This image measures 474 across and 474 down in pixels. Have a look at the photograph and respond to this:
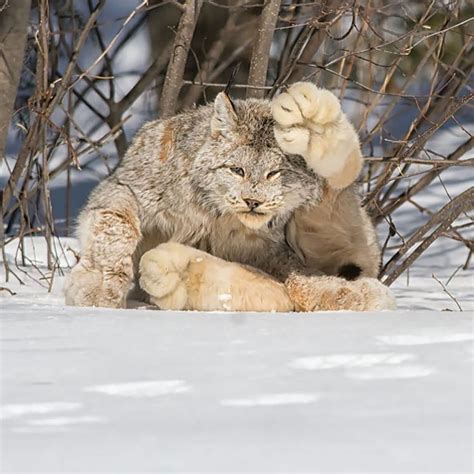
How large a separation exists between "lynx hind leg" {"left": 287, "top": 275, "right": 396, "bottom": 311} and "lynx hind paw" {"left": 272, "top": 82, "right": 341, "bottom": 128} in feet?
1.78

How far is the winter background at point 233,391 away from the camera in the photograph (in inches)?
73.2

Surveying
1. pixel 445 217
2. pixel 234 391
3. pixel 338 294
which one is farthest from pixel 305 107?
pixel 445 217

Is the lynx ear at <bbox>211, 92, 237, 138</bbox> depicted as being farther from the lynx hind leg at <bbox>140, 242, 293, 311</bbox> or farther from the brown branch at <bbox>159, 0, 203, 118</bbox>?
the brown branch at <bbox>159, 0, 203, 118</bbox>

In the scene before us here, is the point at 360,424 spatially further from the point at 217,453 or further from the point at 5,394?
the point at 5,394

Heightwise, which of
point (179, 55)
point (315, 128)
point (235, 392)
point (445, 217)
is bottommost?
point (235, 392)

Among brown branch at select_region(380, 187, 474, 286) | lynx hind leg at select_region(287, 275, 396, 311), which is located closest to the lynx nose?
lynx hind leg at select_region(287, 275, 396, 311)

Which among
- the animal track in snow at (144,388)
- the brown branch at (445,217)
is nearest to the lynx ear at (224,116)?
the brown branch at (445,217)

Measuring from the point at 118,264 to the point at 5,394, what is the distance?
1344mm

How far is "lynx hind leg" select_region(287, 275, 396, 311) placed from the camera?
345 centimetres

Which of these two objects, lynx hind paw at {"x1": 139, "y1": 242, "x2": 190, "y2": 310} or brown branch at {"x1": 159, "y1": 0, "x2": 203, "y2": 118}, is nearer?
lynx hind paw at {"x1": 139, "y1": 242, "x2": 190, "y2": 310}

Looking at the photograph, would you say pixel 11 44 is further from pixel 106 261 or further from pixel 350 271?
pixel 350 271

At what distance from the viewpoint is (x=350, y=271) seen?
384cm

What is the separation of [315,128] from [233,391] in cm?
129

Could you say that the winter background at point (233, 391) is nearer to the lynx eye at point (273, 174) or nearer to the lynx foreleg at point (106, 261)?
the lynx foreleg at point (106, 261)
